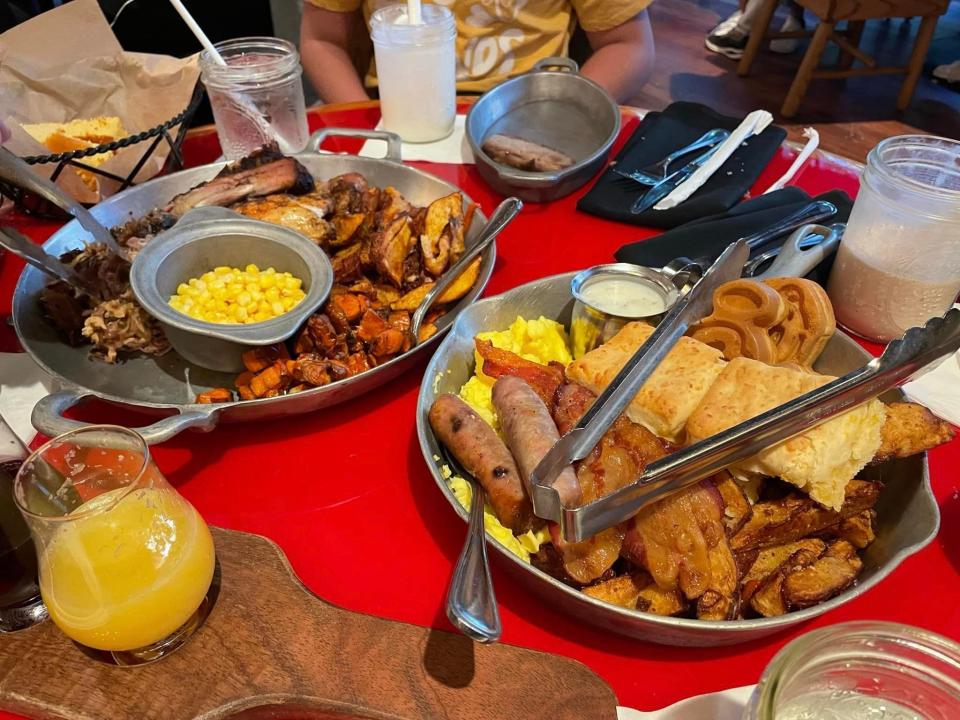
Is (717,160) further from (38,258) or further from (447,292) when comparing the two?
(38,258)

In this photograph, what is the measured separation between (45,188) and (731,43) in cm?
708

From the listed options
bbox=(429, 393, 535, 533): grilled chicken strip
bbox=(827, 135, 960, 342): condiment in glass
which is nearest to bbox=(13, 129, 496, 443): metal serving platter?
bbox=(429, 393, 535, 533): grilled chicken strip

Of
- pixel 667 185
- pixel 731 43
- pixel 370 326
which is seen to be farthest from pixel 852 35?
pixel 370 326

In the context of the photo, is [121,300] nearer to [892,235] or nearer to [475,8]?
[892,235]

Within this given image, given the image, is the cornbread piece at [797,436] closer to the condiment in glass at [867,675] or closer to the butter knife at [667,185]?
the condiment in glass at [867,675]

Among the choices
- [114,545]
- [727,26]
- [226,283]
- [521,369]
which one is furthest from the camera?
[727,26]

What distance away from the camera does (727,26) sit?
715 cm

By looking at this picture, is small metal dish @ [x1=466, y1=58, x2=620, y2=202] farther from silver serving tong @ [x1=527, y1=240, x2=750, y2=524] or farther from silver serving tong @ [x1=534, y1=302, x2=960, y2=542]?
silver serving tong @ [x1=534, y1=302, x2=960, y2=542]

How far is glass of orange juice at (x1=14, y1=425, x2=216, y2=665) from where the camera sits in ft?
3.10

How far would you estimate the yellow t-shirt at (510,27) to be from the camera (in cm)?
→ 300

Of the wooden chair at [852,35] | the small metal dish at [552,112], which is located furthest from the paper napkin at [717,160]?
the wooden chair at [852,35]

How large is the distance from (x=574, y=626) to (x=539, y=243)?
1244mm

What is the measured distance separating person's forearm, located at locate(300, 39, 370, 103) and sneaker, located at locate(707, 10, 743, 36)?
5.31m

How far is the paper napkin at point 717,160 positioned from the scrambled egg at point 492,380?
764 mm
